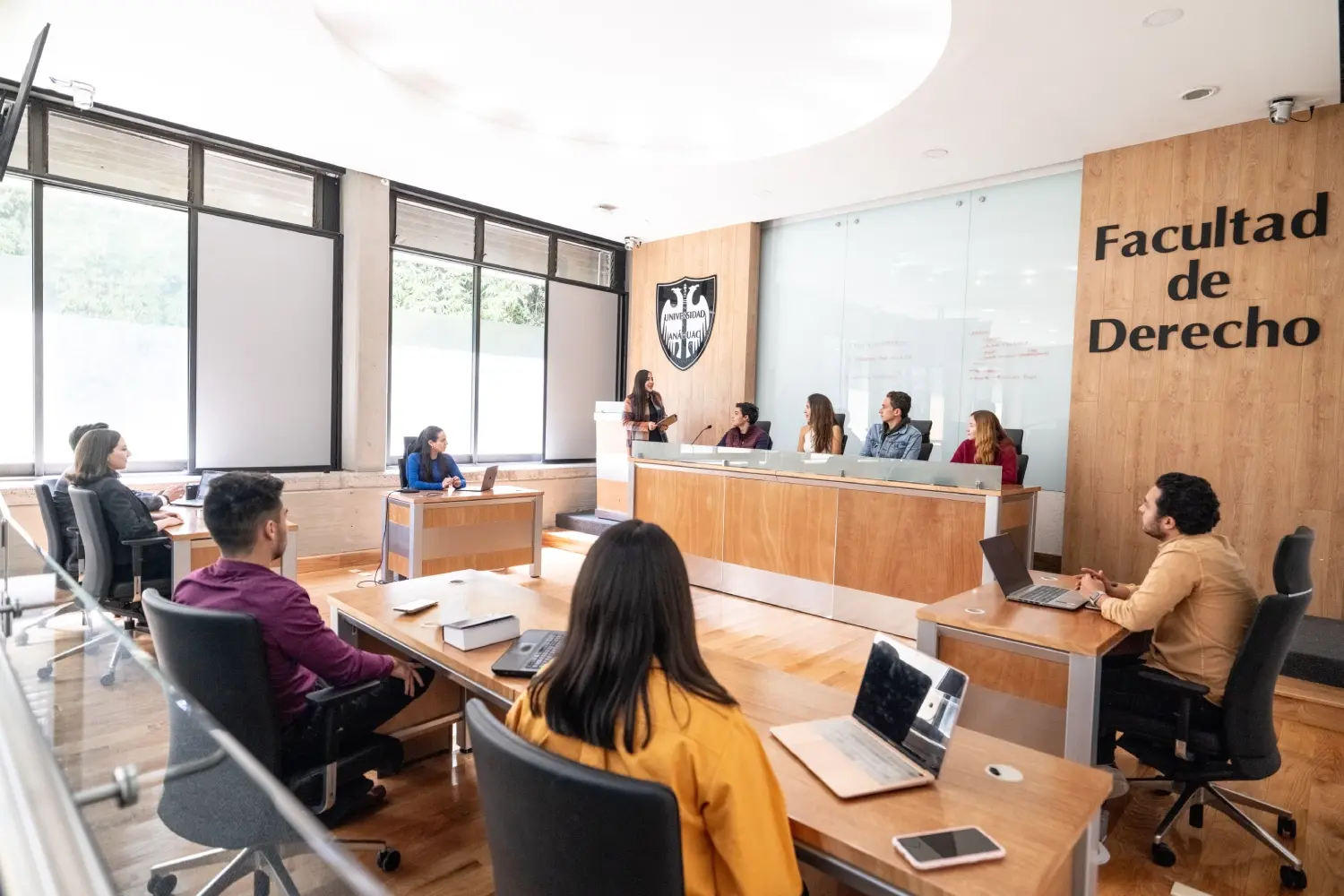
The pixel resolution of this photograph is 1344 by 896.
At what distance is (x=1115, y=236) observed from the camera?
538cm

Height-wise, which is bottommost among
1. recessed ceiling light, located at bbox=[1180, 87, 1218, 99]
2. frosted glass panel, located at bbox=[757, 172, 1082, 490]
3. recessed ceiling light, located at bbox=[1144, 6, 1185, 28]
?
frosted glass panel, located at bbox=[757, 172, 1082, 490]

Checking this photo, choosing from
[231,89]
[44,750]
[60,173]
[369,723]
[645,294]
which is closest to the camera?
[44,750]

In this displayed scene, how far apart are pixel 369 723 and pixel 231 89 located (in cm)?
450

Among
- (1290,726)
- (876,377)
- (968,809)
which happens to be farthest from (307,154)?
(1290,726)

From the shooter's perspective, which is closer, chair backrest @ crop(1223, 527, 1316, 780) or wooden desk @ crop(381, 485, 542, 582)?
chair backrest @ crop(1223, 527, 1316, 780)

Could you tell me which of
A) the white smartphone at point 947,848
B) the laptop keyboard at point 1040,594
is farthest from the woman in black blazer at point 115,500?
the laptop keyboard at point 1040,594

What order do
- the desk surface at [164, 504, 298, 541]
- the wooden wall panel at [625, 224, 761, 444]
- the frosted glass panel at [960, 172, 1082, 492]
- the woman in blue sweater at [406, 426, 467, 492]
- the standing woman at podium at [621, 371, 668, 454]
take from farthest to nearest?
the wooden wall panel at [625, 224, 761, 444], the standing woman at podium at [621, 371, 668, 454], the frosted glass panel at [960, 172, 1082, 492], the woman in blue sweater at [406, 426, 467, 492], the desk surface at [164, 504, 298, 541]

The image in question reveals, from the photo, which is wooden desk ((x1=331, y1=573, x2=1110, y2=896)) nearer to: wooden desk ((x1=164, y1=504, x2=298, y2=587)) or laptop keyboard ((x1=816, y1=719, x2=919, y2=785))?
laptop keyboard ((x1=816, y1=719, x2=919, y2=785))

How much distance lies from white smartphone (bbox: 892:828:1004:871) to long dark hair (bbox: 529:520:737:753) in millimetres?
377

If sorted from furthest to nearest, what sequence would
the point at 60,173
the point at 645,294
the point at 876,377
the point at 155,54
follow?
the point at 645,294
the point at 876,377
the point at 60,173
the point at 155,54

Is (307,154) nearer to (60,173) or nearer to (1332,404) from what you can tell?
(60,173)

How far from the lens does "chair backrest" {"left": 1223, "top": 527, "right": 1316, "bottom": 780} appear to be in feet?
7.37

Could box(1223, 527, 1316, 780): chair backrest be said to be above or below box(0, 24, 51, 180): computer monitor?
below

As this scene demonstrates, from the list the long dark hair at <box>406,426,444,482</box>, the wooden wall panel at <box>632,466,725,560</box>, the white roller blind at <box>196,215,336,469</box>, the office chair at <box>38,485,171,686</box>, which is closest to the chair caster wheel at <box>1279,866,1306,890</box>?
the wooden wall panel at <box>632,466,725,560</box>
